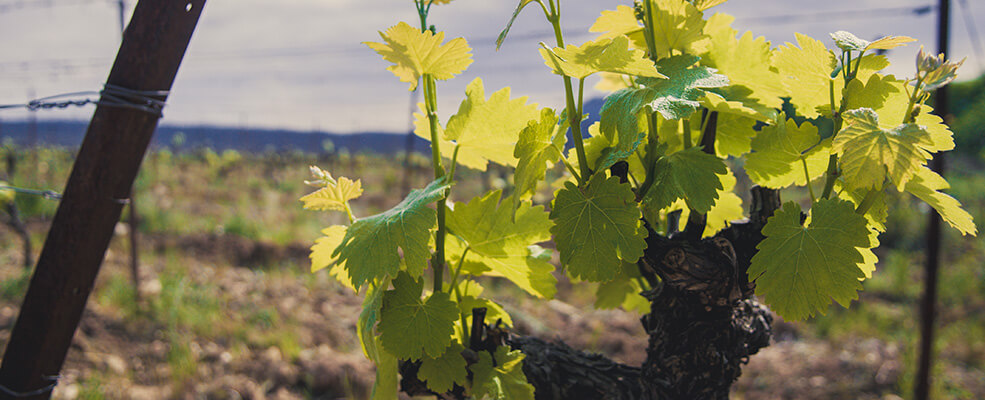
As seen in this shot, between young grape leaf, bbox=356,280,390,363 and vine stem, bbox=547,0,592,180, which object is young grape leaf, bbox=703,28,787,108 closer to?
vine stem, bbox=547,0,592,180

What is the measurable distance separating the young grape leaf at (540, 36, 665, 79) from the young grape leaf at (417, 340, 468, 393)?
51 centimetres

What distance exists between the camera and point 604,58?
2.28 ft

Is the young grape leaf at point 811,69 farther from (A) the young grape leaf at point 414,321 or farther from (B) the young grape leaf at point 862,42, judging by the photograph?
(A) the young grape leaf at point 414,321

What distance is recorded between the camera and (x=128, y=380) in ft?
12.3

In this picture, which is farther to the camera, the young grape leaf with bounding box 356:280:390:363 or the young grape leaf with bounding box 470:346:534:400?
the young grape leaf with bounding box 470:346:534:400

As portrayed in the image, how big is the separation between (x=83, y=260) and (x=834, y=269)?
1.57 m

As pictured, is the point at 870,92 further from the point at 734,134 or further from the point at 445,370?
the point at 445,370

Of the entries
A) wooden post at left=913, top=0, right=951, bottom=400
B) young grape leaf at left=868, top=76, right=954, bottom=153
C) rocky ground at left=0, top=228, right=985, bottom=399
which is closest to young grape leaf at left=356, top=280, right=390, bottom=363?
young grape leaf at left=868, top=76, right=954, bottom=153

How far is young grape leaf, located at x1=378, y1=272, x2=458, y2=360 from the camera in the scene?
2.76 feet

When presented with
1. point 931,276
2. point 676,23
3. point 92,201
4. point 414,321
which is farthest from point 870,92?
point 931,276

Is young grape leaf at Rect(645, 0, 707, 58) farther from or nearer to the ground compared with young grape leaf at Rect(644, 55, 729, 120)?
farther from the ground

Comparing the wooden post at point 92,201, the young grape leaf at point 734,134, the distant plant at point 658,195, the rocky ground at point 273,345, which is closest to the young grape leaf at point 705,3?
the distant plant at point 658,195

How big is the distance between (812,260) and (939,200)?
8.7 inches

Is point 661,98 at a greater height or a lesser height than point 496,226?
greater
